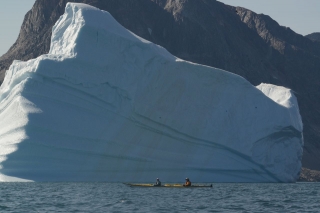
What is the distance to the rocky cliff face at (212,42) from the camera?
88750 millimetres

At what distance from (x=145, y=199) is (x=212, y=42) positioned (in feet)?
219

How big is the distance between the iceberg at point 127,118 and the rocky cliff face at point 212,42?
39.5 meters

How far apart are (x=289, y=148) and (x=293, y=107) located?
2846mm

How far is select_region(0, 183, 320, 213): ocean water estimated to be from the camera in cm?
2638

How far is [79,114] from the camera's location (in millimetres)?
39812

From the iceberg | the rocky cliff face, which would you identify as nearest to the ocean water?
the iceberg

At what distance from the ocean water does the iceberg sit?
2.41 metres

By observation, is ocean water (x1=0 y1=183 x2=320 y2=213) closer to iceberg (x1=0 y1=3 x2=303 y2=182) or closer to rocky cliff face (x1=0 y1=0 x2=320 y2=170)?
iceberg (x1=0 y1=3 x2=303 y2=182)

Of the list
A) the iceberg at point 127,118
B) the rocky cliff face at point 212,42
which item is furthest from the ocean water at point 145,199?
the rocky cliff face at point 212,42

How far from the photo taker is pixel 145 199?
29859 mm

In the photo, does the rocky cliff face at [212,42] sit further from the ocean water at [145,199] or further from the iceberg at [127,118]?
the ocean water at [145,199]

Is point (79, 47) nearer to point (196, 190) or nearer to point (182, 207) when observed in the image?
point (196, 190)

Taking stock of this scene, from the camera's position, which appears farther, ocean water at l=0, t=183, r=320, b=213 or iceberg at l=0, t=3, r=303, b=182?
iceberg at l=0, t=3, r=303, b=182

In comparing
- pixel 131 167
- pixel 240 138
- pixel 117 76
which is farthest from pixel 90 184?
pixel 240 138
